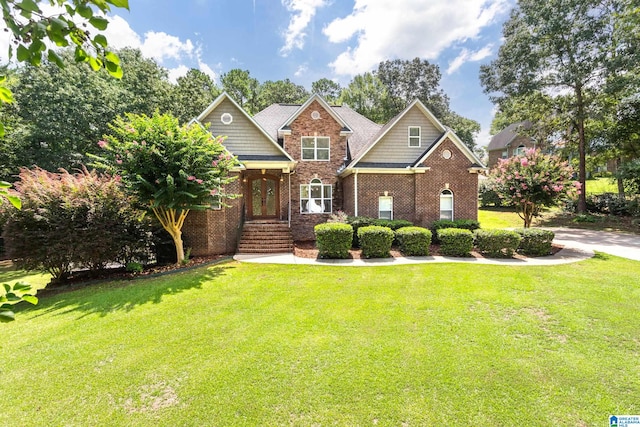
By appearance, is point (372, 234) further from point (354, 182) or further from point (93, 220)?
point (93, 220)

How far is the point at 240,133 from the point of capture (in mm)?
14023

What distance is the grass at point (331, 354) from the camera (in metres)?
3.40

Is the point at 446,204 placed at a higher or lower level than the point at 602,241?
higher

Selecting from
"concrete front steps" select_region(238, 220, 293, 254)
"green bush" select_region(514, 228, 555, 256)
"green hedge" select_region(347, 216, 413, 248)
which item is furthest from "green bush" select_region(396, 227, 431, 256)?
"concrete front steps" select_region(238, 220, 293, 254)

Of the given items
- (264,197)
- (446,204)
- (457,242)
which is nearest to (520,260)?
(457,242)

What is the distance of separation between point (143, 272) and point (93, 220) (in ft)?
7.37

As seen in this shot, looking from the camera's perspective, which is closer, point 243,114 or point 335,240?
point 335,240

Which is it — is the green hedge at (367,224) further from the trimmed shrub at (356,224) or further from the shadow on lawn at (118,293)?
the shadow on lawn at (118,293)

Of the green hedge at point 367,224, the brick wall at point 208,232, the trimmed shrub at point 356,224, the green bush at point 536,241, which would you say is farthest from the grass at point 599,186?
the brick wall at point 208,232

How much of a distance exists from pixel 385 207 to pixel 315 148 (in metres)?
4.83

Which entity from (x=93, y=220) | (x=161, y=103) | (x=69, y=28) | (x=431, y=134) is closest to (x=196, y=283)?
(x=93, y=220)

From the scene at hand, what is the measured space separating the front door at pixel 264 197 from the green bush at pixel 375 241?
20.3 ft

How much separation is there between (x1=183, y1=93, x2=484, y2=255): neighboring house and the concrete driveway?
4759 millimetres

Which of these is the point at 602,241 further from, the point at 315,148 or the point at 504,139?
the point at 504,139
